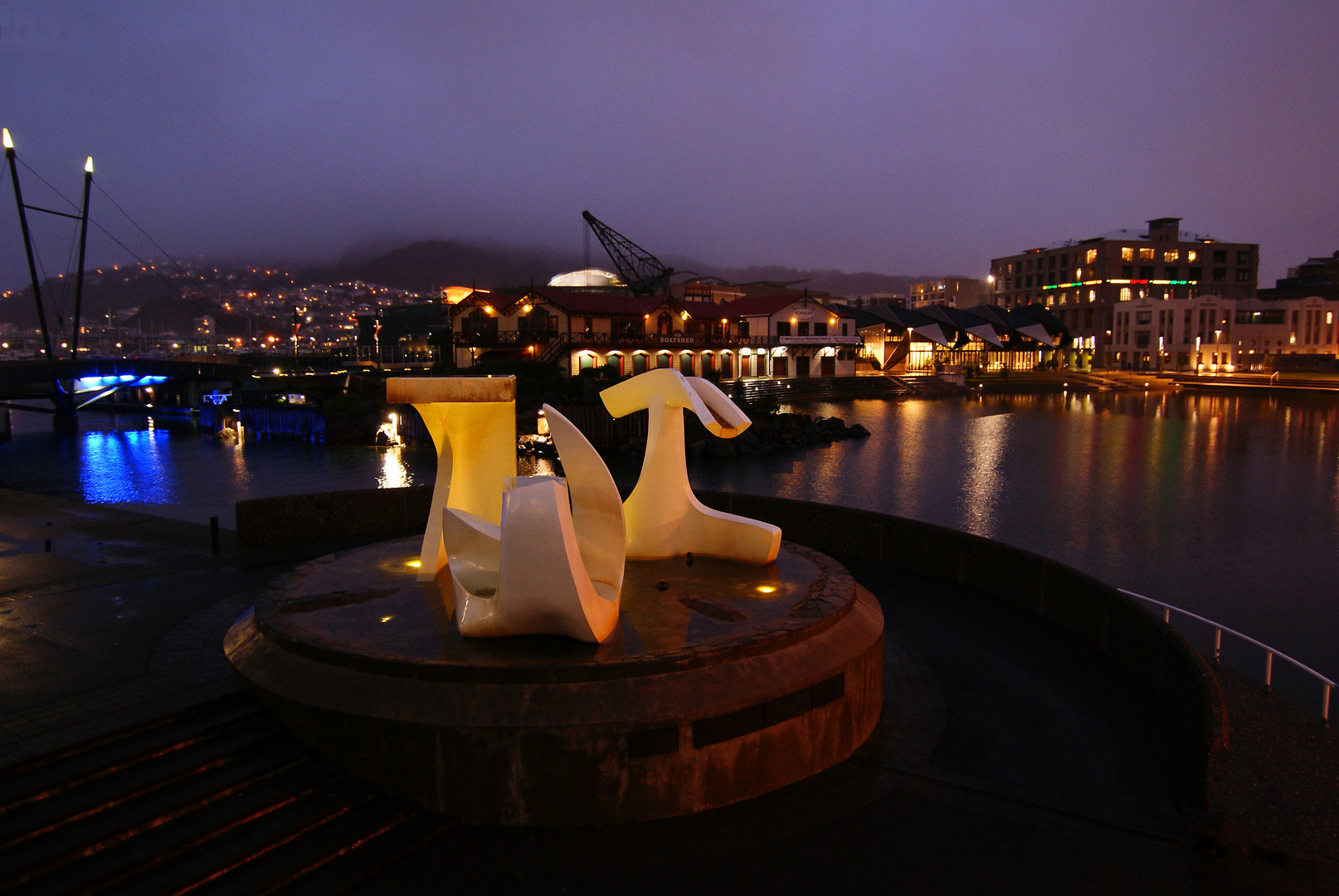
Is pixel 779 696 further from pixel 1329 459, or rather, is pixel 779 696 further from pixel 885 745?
pixel 1329 459

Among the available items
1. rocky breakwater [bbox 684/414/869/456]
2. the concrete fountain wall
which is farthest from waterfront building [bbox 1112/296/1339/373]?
the concrete fountain wall

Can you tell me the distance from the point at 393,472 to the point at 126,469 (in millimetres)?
13216

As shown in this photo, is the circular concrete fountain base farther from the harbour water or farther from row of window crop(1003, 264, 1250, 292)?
row of window crop(1003, 264, 1250, 292)

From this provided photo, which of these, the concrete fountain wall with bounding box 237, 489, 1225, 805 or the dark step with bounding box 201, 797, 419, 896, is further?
the concrete fountain wall with bounding box 237, 489, 1225, 805

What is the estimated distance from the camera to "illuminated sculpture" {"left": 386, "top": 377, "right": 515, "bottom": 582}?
33.5 feet

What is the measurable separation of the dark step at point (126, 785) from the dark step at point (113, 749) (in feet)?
0.30

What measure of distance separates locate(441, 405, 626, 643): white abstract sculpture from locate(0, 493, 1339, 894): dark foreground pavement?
1902mm

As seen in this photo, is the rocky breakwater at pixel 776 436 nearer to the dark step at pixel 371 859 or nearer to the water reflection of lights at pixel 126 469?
the water reflection of lights at pixel 126 469

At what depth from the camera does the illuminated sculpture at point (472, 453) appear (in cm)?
1020

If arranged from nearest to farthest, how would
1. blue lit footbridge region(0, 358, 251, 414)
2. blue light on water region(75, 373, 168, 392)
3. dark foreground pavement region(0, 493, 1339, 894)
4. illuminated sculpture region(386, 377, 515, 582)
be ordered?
dark foreground pavement region(0, 493, 1339, 894) → illuminated sculpture region(386, 377, 515, 582) → blue lit footbridge region(0, 358, 251, 414) → blue light on water region(75, 373, 168, 392)

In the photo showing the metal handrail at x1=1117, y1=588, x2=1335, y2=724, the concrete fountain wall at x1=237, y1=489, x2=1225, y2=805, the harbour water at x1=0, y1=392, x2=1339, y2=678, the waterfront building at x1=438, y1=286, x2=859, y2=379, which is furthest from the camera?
the waterfront building at x1=438, y1=286, x2=859, y2=379

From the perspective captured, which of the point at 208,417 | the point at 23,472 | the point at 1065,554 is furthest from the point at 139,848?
the point at 208,417

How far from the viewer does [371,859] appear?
593 centimetres

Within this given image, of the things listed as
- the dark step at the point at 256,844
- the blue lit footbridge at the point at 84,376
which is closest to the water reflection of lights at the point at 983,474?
the dark step at the point at 256,844
